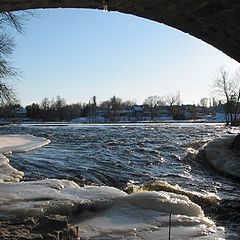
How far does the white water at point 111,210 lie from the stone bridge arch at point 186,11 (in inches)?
121

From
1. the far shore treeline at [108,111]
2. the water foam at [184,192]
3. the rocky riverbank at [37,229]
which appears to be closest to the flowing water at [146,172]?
the water foam at [184,192]

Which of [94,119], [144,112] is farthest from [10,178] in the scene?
[144,112]

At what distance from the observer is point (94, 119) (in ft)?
358

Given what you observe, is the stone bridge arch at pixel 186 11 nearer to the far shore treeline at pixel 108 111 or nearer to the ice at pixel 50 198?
the ice at pixel 50 198

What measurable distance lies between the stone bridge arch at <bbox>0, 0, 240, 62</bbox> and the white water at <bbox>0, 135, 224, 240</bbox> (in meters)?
3.07

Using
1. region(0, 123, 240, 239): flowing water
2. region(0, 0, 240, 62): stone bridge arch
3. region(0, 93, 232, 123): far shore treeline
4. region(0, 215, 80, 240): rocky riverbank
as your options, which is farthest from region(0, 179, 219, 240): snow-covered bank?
region(0, 93, 232, 123): far shore treeline

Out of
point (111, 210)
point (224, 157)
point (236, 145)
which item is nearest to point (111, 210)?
point (111, 210)

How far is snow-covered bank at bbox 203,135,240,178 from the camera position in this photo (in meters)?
14.8

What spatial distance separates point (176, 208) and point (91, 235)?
2133mm

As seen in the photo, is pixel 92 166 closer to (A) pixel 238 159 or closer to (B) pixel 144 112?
(A) pixel 238 159

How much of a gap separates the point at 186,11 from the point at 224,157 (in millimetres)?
11784

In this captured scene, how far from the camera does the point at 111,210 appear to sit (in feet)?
25.4

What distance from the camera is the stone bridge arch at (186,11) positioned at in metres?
5.72

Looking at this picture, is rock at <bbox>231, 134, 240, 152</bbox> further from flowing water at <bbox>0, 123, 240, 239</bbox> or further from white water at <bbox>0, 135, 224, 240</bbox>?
white water at <bbox>0, 135, 224, 240</bbox>
